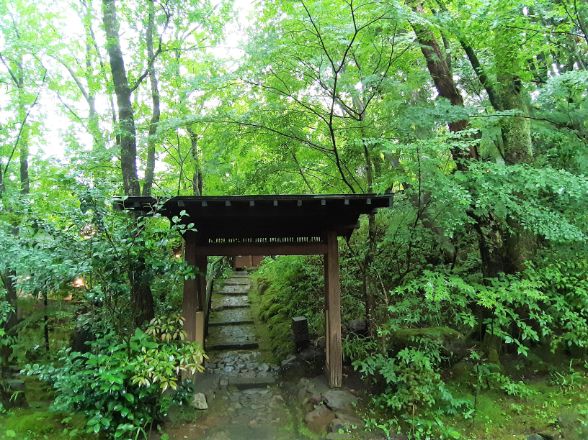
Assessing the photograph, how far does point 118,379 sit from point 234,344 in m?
5.07

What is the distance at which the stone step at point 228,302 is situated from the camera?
1184 cm

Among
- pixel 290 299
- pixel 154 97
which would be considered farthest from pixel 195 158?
pixel 290 299

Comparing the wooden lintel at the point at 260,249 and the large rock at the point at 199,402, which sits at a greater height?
the wooden lintel at the point at 260,249

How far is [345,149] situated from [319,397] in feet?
13.9

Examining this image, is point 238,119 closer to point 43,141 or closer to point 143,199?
point 143,199

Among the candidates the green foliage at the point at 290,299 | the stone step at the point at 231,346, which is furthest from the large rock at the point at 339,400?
the stone step at the point at 231,346

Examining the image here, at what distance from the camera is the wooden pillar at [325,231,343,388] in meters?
5.75

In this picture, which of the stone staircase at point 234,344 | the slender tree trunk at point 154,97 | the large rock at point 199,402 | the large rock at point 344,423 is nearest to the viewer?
the large rock at point 344,423

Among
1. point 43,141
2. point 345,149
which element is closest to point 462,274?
point 345,149

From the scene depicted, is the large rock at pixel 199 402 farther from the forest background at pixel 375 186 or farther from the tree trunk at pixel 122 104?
the tree trunk at pixel 122 104

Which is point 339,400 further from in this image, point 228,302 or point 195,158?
point 228,302

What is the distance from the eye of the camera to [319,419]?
5.01 m

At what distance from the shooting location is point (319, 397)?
544 cm

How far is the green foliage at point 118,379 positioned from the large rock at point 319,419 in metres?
1.92
